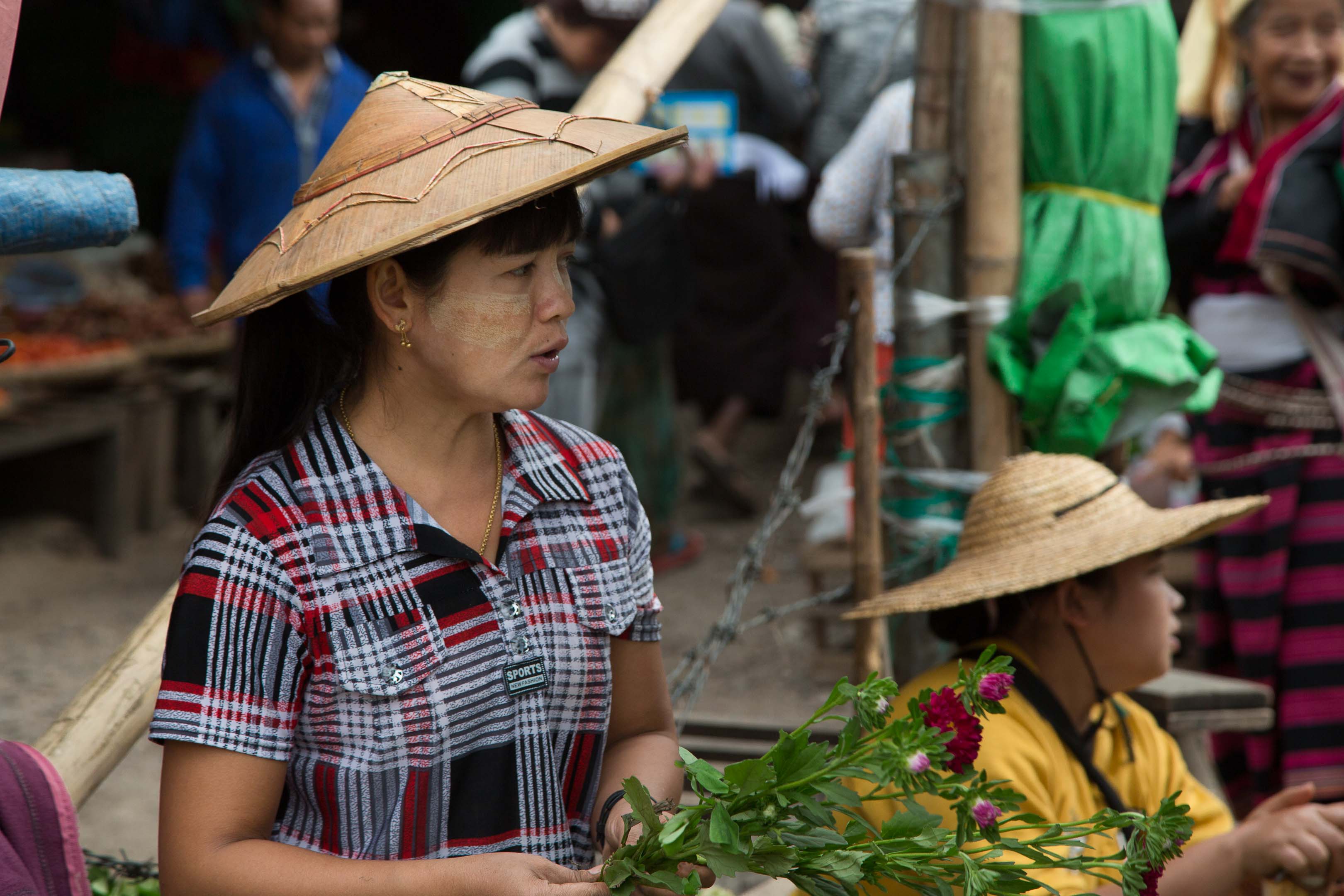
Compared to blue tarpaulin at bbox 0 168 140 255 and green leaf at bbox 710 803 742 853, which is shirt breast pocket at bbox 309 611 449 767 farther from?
blue tarpaulin at bbox 0 168 140 255

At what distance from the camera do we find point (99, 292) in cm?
651

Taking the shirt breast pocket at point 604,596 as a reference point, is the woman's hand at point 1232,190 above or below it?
above

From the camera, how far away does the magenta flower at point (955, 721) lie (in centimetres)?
144

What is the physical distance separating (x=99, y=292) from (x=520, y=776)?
5.64m

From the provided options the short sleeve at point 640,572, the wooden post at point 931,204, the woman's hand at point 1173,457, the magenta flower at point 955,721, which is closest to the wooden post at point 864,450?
the wooden post at point 931,204

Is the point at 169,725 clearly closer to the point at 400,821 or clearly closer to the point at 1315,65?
the point at 400,821

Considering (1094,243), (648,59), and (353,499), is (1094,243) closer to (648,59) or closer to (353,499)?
(648,59)

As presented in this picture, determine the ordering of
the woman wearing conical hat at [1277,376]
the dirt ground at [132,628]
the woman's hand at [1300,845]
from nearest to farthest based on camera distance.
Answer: the woman's hand at [1300,845] < the woman wearing conical hat at [1277,376] < the dirt ground at [132,628]

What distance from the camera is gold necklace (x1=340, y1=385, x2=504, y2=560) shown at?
1590mm

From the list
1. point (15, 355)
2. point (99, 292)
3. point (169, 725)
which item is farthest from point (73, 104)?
point (169, 725)

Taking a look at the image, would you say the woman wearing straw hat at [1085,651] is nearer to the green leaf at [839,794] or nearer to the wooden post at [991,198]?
the wooden post at [991,198]

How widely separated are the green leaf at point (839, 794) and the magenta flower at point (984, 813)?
5.5 inches

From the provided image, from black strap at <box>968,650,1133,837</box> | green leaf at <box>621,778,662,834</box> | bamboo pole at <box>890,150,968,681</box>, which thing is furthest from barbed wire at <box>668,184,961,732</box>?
green leaf at <box>621,778,662,834</box>

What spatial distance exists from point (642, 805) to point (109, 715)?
804mm
